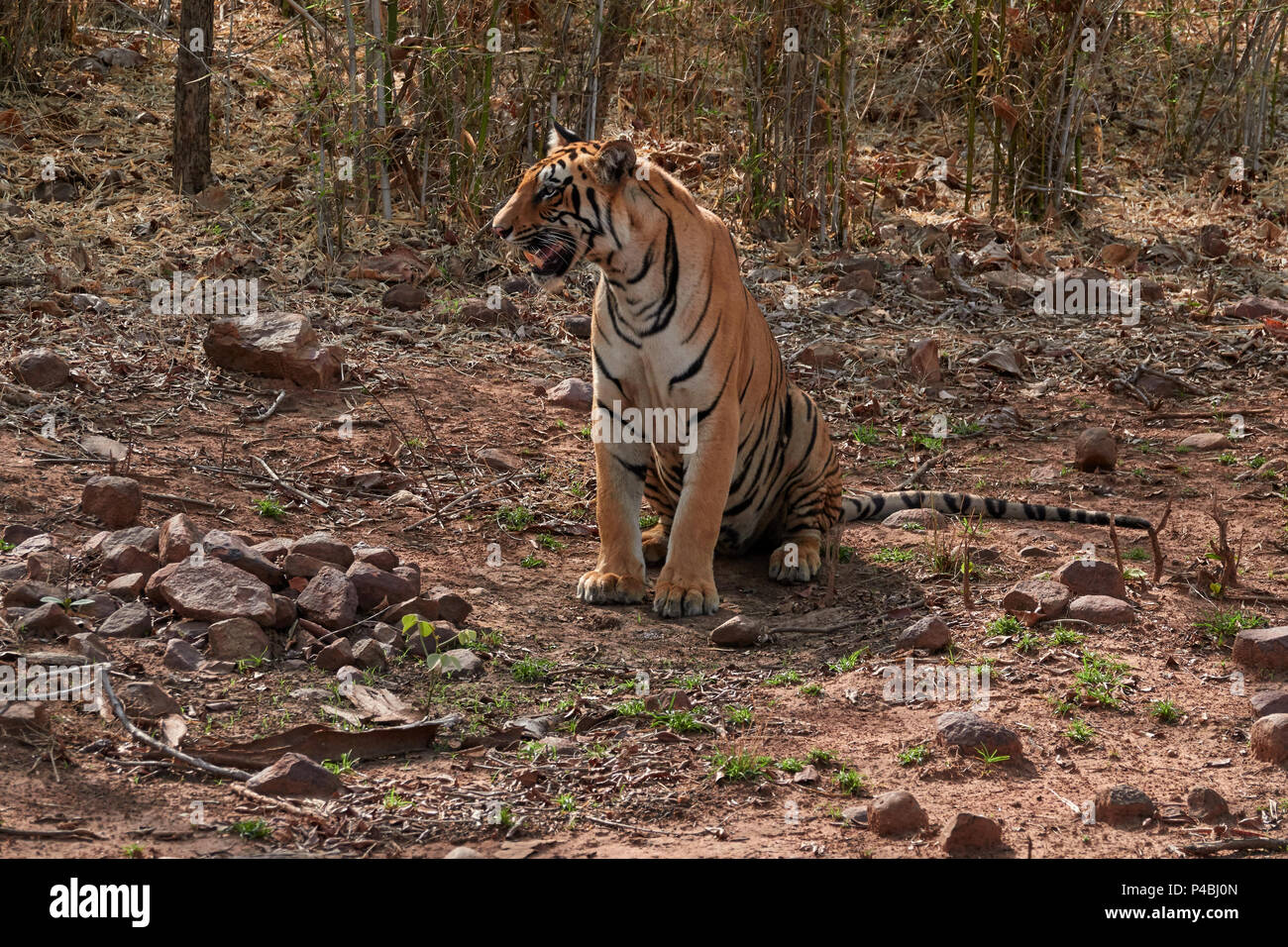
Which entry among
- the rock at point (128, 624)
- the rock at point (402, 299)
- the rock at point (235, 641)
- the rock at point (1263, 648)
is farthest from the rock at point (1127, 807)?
the rock at point (402, 299)

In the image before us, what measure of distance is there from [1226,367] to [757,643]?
4.57 meters

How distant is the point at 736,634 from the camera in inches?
189

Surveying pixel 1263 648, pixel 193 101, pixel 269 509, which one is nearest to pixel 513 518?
pixel 269 509

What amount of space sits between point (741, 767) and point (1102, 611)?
1704mm

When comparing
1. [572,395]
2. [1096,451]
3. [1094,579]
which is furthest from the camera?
[572,395]

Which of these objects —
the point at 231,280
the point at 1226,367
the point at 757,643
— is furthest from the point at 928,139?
the point at 757,643

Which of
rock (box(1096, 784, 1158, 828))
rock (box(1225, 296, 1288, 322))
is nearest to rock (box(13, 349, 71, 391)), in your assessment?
rock (box(1096, 784, 1158, 828))

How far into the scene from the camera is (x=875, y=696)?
4.32 metres

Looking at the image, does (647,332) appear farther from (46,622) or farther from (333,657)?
(46,622)

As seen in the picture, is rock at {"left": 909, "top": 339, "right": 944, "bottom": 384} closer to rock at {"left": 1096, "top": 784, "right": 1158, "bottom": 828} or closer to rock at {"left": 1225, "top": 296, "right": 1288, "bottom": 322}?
rock at {"left": 1225, "top": 296, "right": 1288, "bottom": 322}

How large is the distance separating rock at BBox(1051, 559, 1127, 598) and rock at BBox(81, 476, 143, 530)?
11.0 feet

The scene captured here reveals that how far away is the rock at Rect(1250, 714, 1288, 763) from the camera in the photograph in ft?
12.3

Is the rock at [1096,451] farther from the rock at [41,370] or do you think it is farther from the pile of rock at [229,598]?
the rock at [41,370]

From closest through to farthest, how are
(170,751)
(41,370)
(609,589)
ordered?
(170,751) < (609,589) < (41,370)
